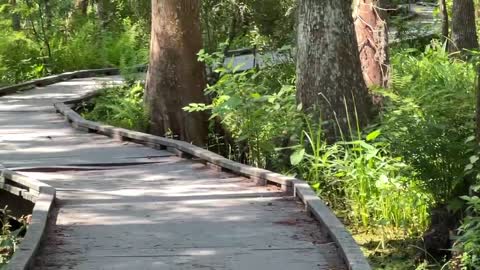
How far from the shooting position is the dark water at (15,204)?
355 inches

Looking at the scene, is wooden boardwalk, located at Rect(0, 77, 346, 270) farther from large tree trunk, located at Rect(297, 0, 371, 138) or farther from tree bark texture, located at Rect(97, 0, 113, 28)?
tree bark texture, located at Rect(97, 0, 113, 28)

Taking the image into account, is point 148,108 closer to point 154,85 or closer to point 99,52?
point 154,85

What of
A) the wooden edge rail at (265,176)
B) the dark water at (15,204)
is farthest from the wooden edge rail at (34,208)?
the wooden edge rail at (265,176)

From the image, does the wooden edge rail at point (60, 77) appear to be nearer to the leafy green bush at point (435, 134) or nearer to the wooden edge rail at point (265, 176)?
the wooden edge rail at point (265, 176)

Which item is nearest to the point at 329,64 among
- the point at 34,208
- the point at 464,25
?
the point at 34,208

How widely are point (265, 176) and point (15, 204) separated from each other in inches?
Answer: 111

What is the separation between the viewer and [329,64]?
10.4 metres

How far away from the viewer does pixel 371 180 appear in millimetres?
9039

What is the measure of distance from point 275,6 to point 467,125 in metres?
10.2

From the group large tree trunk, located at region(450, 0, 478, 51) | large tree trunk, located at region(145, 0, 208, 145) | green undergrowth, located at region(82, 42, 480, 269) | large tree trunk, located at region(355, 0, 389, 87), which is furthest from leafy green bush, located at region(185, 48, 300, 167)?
large tree trunk, located at region(450, 0, 478, 51)

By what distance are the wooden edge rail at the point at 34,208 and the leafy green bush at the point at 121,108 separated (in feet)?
14.8

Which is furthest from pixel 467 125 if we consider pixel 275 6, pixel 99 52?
pixel 99 52

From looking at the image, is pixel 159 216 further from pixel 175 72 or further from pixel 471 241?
pixel 175 72

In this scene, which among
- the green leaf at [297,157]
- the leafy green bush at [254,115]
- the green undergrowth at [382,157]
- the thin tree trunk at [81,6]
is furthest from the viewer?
the thin tree trunk at [81,6]
